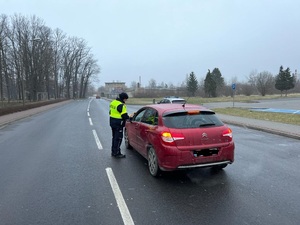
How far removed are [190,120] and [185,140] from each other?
1.94ft

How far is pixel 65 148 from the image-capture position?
30.9 ft

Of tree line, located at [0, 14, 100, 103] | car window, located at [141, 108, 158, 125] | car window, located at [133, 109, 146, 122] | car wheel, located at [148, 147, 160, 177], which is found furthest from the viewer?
tree line, located at [0, 14, 100, 103]

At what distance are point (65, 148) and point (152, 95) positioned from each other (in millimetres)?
76667

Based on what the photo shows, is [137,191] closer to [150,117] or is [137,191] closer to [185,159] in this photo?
[185,159]

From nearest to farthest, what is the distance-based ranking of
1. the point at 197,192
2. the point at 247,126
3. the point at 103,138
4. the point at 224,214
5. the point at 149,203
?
the point at 224,214 → the point at 149,203 → the point at 197,192 → the point at 103,138 → the point at 247,126

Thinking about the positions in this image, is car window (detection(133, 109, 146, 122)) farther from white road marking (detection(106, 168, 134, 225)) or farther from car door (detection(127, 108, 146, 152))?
white road marking (detection(106, 168, 134, 225))

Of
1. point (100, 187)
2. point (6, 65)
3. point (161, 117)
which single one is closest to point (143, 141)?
point (161, 117)

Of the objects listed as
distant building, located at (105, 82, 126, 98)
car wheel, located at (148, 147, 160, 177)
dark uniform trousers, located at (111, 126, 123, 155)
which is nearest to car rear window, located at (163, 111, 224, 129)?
car wheel, located at (148, 147, 160, 177)

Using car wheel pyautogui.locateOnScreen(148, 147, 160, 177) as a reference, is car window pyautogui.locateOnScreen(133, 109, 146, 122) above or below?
above

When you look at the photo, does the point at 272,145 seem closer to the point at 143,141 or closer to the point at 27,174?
the point at 143,141

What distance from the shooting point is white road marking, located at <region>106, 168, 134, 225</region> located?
13.3ft

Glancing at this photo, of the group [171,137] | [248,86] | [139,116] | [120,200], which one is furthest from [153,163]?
[248,86]

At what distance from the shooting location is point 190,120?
6102mm

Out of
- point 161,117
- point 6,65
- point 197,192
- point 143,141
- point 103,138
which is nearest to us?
point 197,192
